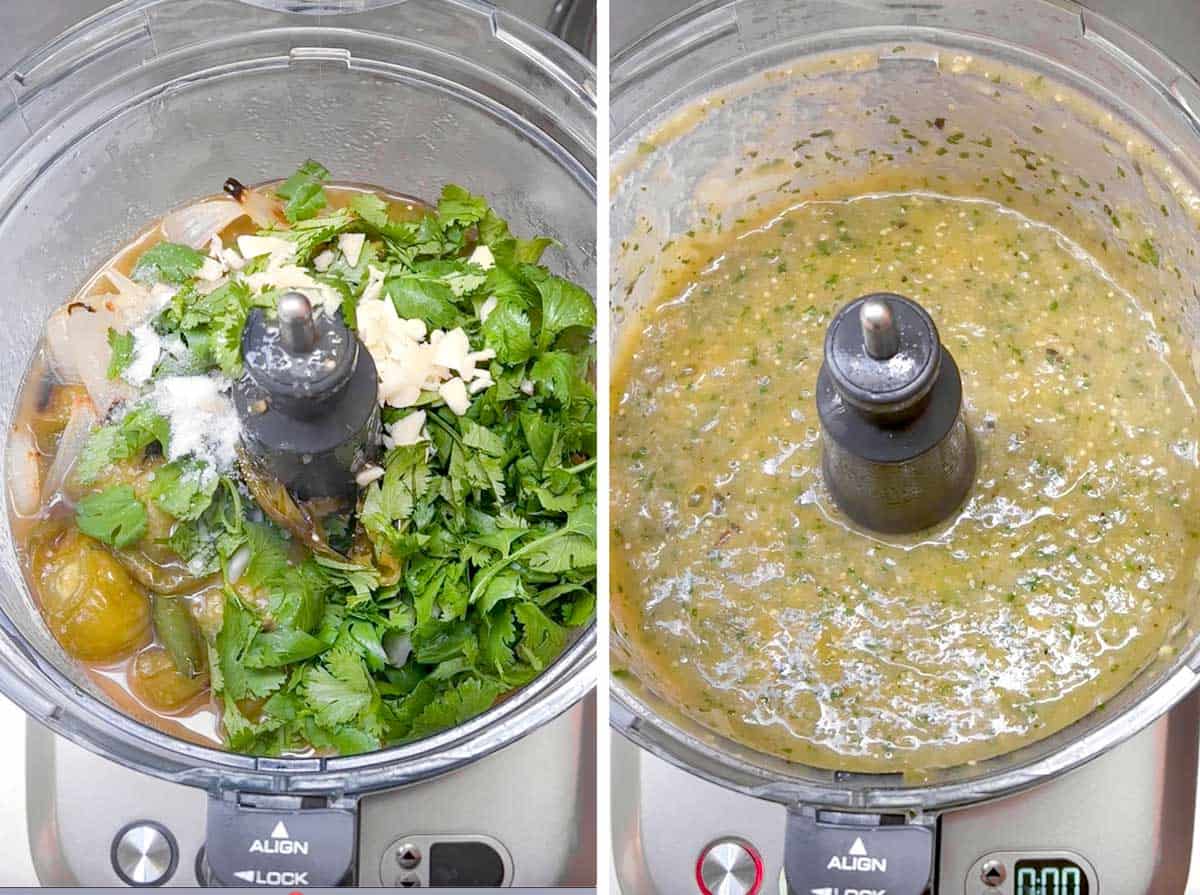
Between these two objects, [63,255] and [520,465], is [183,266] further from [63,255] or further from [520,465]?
[520,465]

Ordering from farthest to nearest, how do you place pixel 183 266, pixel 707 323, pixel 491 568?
pixel 707 323, pixel 183 266, pixel 491 568

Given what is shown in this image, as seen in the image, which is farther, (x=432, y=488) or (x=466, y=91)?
(x=466, y=91)

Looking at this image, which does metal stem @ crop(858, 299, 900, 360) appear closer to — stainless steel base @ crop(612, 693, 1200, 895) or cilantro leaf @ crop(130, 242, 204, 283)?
stainless steel base @ crop(612, 693, 1200, 895)

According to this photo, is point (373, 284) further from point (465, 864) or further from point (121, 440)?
point (465, 864)

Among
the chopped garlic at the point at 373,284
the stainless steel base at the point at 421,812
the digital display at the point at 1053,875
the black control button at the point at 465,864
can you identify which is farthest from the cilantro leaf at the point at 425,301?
the digital display at the point at 1053,875

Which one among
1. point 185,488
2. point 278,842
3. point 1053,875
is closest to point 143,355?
Result: point 185,488

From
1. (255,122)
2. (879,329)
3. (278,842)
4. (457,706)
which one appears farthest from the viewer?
(255,122)

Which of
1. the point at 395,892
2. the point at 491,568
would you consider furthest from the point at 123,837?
the point at 491,568
